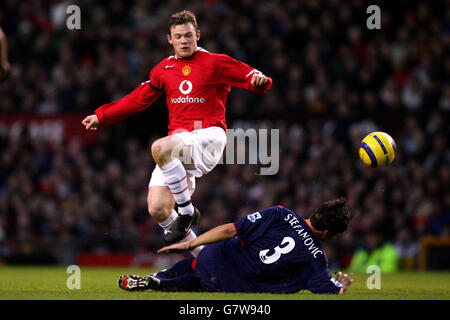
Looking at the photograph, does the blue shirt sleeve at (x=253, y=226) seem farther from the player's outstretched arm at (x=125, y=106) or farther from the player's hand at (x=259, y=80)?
the player's outstretched arm at (x=125, y=106)

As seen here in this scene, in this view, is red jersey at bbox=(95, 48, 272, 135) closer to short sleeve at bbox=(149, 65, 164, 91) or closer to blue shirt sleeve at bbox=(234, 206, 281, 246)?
short sleeve at bbox=(149, 65, 164, 91)

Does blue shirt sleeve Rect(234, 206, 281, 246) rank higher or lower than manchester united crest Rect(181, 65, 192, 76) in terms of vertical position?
lower

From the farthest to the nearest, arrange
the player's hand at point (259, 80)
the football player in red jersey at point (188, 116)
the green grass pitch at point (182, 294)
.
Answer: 1. the football player in red jersey at point (188, 116)
2. the player's hand at point (259, 80)
3. the green grass pitch at point (182, 294)

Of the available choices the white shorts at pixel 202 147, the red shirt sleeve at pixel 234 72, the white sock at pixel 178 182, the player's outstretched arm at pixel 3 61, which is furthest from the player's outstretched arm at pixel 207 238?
the player's outstretched arm at pixel 3 61

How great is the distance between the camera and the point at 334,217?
6699mm

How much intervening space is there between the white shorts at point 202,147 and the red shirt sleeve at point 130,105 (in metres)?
0.85

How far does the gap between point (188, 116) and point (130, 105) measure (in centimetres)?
84

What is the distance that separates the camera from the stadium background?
1392 cm

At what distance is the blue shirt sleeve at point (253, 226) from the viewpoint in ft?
22.9

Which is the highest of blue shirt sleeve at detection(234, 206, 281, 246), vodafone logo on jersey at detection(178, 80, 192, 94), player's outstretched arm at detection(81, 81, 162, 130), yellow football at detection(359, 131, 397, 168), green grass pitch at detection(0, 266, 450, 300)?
vodafone logo on jersey at detection(178, 80, 192, 94)

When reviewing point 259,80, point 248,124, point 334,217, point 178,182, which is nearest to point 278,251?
point 334,217

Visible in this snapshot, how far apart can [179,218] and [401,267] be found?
23.4ft

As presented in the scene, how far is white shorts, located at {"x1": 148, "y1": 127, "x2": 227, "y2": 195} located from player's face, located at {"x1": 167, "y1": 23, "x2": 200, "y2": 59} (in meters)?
0.84

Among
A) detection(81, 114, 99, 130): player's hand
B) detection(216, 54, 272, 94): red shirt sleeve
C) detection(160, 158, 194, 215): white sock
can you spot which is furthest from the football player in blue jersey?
detection(81, 114, 99, 130): player's hand
